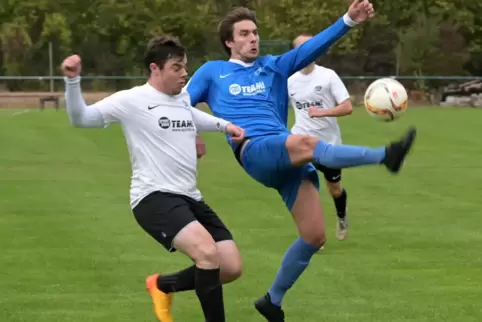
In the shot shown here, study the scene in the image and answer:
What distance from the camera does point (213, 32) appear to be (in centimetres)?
4400

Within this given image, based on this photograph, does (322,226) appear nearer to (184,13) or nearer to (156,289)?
(156,289)

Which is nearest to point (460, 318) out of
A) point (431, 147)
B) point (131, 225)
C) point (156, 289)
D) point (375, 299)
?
point (375, 299)

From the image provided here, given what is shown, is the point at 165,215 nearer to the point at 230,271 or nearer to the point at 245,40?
the point at 230,271

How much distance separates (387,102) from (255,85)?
112cm

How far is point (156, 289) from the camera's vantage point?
21.1 ft

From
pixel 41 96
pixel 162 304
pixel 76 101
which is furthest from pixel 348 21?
pixel 41 96

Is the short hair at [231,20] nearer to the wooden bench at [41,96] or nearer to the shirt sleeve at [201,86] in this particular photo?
the shirt sleeve at [201,86]

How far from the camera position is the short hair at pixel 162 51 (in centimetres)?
600

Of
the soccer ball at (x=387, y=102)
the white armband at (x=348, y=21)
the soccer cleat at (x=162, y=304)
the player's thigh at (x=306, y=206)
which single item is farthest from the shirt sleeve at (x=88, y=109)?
the soccer ball at (x=387, y=102)

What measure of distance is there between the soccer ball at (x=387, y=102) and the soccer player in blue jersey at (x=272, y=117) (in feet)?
2.47

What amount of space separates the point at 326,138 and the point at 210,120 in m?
4.19

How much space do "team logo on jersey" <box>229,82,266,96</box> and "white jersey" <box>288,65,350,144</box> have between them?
3061 millimetres

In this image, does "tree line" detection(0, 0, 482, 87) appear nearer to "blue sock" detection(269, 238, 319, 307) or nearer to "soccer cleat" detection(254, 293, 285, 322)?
"blue sock" detection(269, 238, 319, 307)

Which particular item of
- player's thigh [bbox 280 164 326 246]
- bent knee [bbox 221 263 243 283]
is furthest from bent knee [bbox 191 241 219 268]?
player's thigh [bbox 280 164 326 246]
